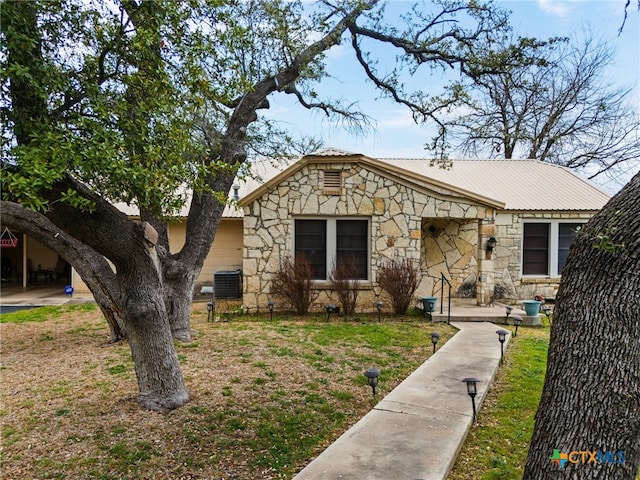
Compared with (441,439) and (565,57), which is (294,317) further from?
(565,57)

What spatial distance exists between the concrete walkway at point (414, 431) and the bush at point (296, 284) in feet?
13.9

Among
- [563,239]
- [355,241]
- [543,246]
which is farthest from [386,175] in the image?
[563,239]

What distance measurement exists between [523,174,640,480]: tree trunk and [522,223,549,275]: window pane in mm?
10130

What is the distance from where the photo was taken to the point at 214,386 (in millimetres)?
5066

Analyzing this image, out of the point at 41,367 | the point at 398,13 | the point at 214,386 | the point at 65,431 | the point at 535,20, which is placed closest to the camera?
the point at 65,431

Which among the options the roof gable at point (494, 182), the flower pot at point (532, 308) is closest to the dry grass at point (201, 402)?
the flower pot at point (532, 308)

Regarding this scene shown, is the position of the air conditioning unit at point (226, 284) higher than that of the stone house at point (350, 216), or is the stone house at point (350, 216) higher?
the stone house at point (350, 216)

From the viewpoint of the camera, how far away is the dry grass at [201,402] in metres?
3.38

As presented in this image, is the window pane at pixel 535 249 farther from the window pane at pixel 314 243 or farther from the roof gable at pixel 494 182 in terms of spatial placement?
the window pane at pixel 314 243

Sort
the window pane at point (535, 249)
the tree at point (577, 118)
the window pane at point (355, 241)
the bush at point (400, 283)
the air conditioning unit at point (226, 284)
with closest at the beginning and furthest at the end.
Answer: the bush at point (400, 283)
the window pane at point (355, 241)
the window pane at point (535, 249)
the air conditioning unit at point (226, 284)
the tree at point (577, 118)

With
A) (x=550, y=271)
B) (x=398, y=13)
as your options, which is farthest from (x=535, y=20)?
(x=550, y=271)

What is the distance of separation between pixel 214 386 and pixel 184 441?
137cm

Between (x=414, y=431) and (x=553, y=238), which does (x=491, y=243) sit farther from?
(x=414, y=431)

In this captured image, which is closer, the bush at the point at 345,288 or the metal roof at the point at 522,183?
the bush at the point at 345,288
